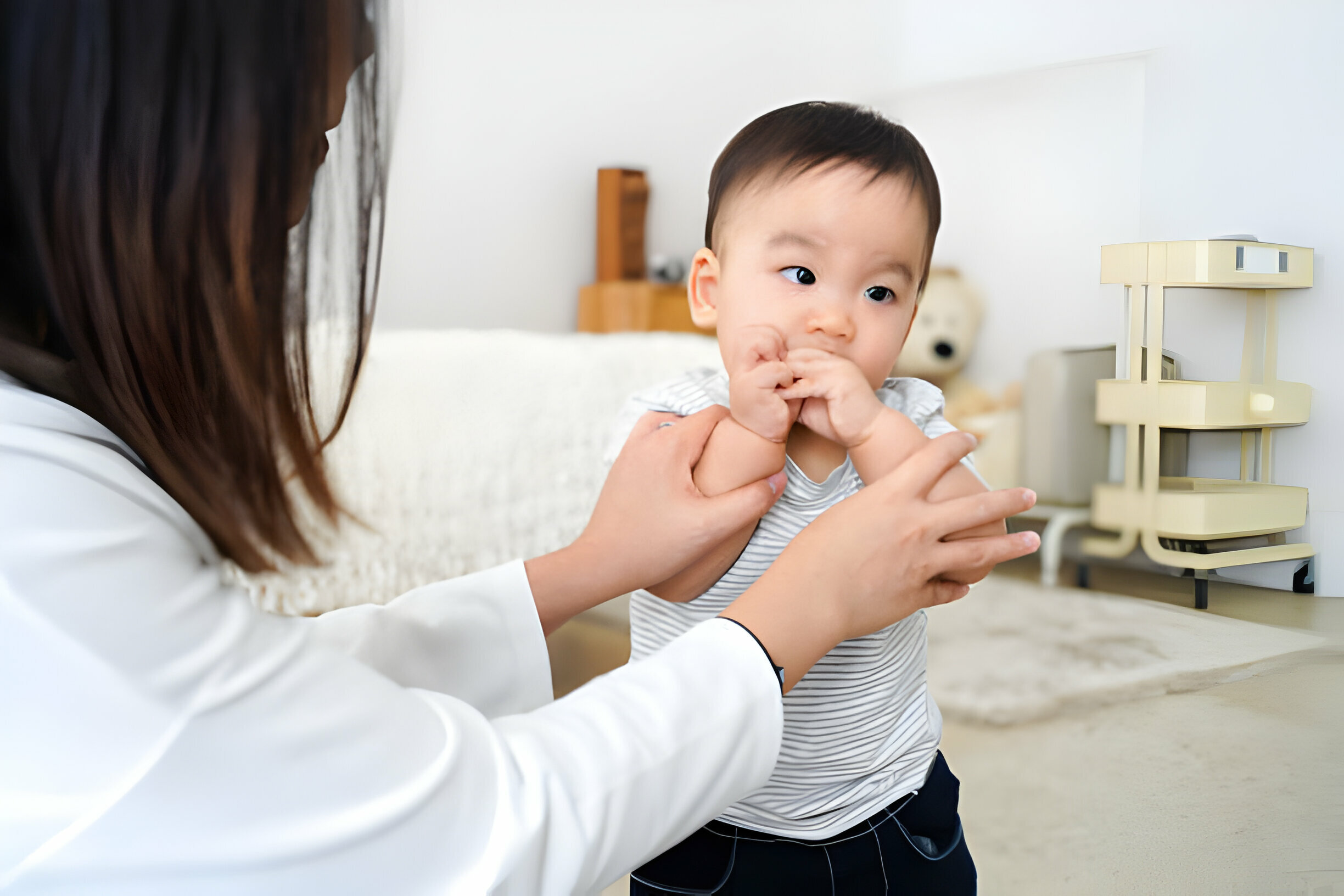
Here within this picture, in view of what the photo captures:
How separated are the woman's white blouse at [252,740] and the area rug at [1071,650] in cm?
74

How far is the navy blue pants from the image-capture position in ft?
1.74

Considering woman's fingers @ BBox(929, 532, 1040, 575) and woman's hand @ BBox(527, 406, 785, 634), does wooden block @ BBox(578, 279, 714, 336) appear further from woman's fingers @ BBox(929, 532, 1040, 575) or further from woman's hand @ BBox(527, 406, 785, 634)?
woman's fingers @ BBox(929, 532, 1040, 575)

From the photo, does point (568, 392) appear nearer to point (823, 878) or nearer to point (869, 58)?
point (869, 58)

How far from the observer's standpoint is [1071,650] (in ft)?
3.73

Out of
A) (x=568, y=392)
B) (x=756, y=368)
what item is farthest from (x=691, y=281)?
(x=568, y=392)

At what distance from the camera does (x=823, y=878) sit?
20.8 inches

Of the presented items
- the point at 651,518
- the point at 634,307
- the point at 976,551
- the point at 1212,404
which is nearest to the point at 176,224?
the point at 651,518

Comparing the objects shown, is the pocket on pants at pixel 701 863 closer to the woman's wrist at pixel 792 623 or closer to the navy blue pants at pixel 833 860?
the navy blue pants at pixel 833 860

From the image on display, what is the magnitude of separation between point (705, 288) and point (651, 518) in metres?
0.16

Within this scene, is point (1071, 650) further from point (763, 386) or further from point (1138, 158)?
point (763, 386)

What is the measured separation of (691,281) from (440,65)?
921 millimetres

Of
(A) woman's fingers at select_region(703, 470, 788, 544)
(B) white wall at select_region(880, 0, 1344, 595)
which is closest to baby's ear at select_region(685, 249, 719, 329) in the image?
(A) woman's fingers at select_region(703, 470, 788, 544)

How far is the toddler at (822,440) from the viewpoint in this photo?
0.51 metres

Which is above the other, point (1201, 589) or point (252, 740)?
point (252, 740)
